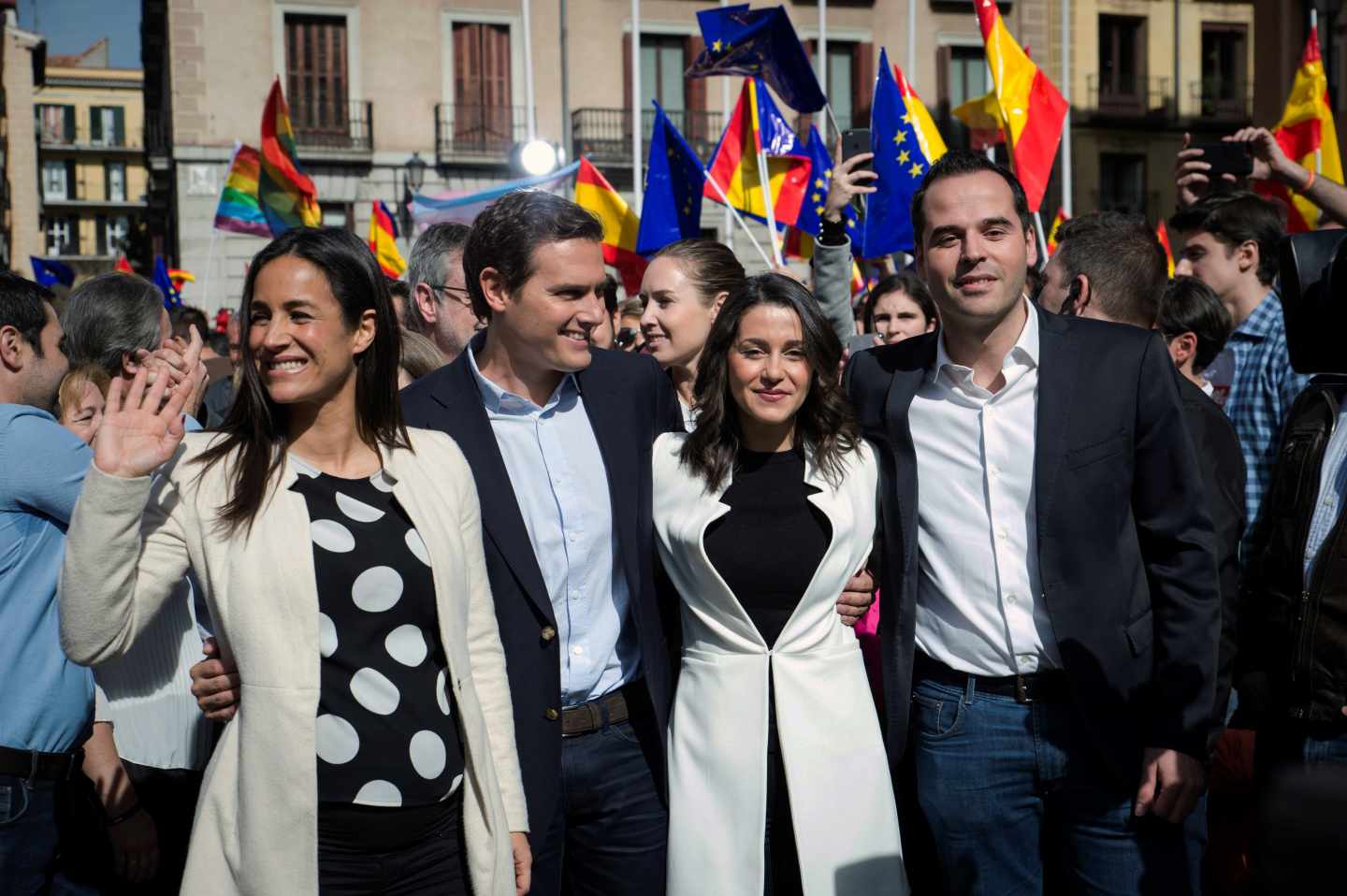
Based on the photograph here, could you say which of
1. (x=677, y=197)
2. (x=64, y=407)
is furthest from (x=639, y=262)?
(x=64, y=407)

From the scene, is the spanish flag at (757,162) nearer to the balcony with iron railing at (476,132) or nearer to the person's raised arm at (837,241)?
the person's raised arm at (837,241)

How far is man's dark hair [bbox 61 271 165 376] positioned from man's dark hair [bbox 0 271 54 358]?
535mm

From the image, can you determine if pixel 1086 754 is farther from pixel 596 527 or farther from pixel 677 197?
pixel 677 197

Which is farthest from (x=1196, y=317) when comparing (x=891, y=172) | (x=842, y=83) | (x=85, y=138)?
(x=85, y=138)

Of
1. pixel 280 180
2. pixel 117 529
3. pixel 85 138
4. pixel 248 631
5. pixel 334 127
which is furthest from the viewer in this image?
pixel 85 138

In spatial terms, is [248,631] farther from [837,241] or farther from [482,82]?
[482,82]

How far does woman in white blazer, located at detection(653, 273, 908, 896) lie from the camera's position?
3342 millimetres

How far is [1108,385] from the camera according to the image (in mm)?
3176

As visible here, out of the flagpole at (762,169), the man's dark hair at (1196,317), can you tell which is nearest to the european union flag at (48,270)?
the flagpole at (762,169)

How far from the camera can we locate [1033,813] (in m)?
3.21

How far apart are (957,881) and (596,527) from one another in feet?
4.07

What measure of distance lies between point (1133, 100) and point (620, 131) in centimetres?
1372

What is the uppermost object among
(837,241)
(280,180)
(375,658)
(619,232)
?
(280,180)

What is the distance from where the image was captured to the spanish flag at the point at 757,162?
10008mm
